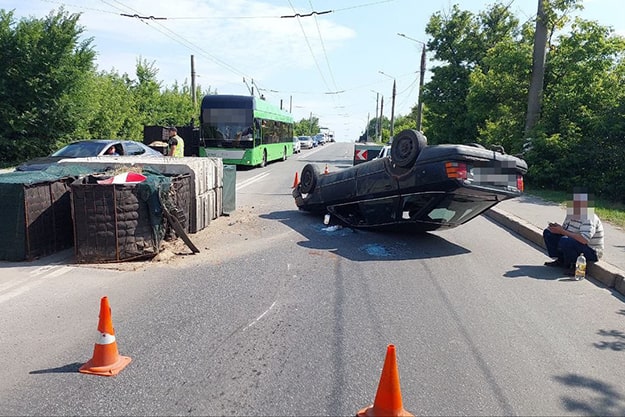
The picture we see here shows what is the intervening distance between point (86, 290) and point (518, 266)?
5.85 m

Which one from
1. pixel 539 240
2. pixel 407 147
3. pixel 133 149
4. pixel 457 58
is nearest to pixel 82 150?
pixel 133 149

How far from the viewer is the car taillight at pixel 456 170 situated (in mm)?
6941

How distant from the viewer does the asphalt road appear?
11.1ft

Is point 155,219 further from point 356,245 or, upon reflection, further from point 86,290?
point 356,245

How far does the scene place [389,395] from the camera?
121 inches

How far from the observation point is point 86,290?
5.55 meters

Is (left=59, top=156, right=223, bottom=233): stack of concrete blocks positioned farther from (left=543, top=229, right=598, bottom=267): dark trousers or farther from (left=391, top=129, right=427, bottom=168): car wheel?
(left=543, top=229, right=598, bottom=267): dark trousers

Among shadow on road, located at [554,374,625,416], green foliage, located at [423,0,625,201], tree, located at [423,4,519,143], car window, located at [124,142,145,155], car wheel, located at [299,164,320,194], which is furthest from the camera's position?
tree, located at [423,4,519,143]

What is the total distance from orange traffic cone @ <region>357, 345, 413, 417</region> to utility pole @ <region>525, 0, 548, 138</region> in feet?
51.4

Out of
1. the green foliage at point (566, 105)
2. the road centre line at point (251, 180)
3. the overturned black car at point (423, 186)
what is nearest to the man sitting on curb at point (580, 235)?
the overturned black car at point (423, 186)

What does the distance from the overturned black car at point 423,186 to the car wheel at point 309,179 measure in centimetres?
76

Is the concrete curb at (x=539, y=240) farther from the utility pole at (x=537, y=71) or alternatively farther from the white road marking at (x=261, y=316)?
the utility pole at (x=537, y=71)

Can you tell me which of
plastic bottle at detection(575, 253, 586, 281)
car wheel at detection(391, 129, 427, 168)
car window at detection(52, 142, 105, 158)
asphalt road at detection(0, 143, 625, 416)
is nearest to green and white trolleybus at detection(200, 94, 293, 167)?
car window at detection(52, 142, 105, 158)

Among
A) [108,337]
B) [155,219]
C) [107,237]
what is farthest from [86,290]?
[108,337]
